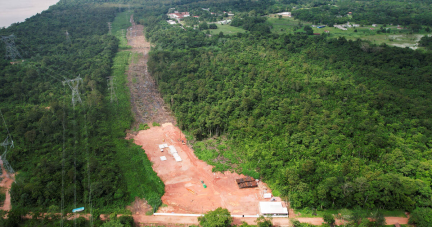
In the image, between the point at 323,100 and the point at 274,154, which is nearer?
the point at 274,154

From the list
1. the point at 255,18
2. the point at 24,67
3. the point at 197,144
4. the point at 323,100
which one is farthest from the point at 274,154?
the point at 255,18

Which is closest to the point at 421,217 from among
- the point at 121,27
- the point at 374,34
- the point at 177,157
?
the point at 177,157

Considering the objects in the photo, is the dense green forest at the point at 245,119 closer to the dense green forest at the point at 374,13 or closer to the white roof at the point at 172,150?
the white roof at the point at 172,150

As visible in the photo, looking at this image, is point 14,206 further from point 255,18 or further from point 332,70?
point 255,18

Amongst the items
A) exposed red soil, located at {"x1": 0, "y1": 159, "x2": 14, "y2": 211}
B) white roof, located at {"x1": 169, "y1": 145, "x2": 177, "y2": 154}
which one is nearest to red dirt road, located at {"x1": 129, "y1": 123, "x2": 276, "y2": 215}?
white roof, located at {"x1": 169, "y1": 145, "x2": 177, "y2": 154}

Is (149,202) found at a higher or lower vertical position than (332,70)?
lower

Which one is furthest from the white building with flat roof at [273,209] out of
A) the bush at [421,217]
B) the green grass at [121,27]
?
the green grass at [121,27]

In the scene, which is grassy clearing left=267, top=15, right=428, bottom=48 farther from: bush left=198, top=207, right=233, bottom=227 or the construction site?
bush left=198, top=207, right=233, bottom=227
